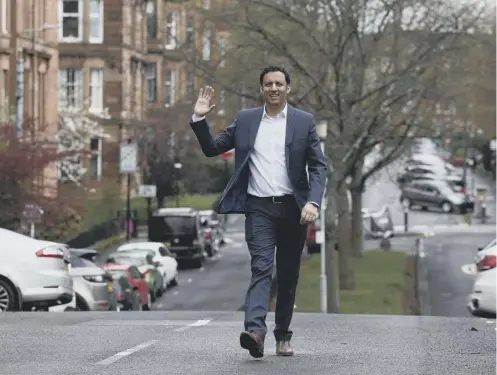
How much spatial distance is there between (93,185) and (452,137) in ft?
77.1

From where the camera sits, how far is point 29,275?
61.2 feet

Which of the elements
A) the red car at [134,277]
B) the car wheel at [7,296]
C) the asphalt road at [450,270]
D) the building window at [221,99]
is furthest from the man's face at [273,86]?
the building window at [221,99]

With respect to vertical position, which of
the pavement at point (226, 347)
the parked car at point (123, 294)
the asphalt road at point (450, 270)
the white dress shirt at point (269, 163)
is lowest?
the asphalt road at point (450, 270)

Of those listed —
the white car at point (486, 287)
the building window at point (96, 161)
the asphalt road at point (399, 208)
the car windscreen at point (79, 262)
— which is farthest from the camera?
the asphalt road at point (399, 208)

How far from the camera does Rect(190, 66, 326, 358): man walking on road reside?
10.3m

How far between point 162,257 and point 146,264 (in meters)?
5.28

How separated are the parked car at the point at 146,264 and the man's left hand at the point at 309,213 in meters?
29.4

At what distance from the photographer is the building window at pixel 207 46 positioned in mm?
39875

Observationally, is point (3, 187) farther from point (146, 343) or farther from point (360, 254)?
point (146, 343)

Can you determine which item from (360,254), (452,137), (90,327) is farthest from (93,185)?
(90,327)

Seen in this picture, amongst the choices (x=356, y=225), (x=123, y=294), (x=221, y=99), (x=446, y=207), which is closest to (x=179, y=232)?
(x=356, y=225)

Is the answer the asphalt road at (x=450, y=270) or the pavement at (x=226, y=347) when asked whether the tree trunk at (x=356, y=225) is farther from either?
the pavement at (x=226, y=347)

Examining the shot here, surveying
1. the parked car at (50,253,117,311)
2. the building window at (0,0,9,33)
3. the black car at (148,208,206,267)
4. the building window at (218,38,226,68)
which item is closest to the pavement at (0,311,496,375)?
the parked car at (50,253,117,311)

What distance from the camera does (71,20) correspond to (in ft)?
237
